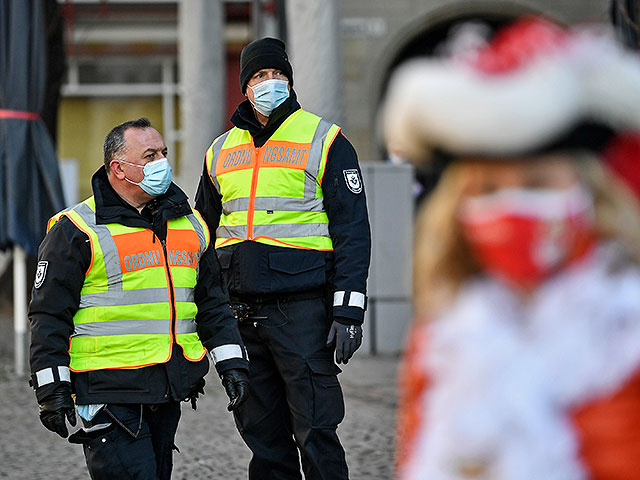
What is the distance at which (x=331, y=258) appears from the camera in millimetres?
4812

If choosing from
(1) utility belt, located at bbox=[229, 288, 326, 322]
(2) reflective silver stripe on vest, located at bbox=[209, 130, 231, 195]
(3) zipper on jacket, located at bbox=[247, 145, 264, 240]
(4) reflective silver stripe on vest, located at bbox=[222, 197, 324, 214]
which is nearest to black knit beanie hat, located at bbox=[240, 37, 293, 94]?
(2) reflective silver stripe on vest, located at bbox=[209, 130, 231, 195]

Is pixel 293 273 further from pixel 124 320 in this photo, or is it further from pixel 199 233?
pixel 124 320

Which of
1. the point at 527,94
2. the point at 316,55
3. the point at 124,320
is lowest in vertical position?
the point at 124,320

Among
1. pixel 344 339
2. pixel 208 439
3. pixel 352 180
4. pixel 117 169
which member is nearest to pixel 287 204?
pixel 352 180

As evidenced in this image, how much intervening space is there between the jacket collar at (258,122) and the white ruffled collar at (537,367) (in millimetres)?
3146

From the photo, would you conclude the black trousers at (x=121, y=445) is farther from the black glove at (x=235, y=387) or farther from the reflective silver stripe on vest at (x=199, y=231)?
the reflective silver stripe on vest at (x=199, y=231)

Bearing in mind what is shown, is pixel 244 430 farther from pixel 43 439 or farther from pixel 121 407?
pixel 43 439

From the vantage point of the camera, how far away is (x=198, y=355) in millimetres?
4332

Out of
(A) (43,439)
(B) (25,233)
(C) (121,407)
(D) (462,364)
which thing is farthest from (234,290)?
(B) (25,233)

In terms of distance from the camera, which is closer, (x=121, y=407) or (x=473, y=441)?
(x=473, y=441)

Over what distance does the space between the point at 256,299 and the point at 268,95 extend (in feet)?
2.66

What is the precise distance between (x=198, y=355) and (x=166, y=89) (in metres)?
14.1

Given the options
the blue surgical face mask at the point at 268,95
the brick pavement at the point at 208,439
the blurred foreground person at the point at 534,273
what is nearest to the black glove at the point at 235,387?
the blue surgical face mask at the point at 268,95

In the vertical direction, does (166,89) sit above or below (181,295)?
above
